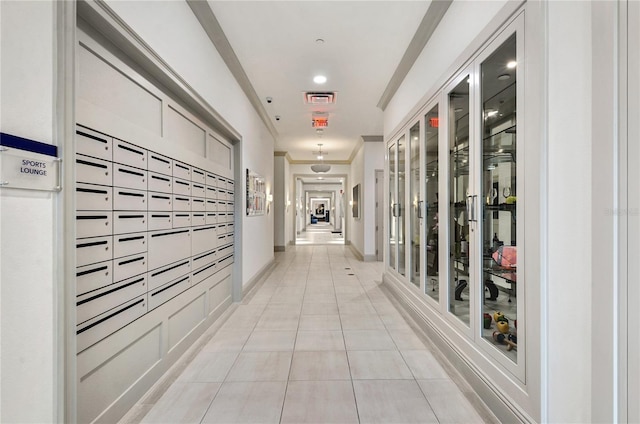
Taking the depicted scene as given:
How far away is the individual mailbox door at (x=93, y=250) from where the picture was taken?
5.98 ft

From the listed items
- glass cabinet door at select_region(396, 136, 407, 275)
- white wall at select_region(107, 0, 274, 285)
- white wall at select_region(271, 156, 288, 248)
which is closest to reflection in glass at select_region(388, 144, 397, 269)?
glass cabinet door at select_region(396, 136, 407, 275)

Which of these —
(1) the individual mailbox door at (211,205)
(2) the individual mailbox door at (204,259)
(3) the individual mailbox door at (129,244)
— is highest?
(1) the individual mailbox door at (211,205)

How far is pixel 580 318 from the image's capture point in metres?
1.71

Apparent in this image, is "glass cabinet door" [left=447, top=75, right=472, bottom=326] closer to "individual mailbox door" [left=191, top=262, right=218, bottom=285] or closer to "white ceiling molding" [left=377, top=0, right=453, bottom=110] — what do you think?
"white ceiling molding" [left=377, top=0, right=453, bottom=110]

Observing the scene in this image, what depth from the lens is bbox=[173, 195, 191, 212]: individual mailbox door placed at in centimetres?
304

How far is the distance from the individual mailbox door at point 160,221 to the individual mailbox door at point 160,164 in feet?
1.17

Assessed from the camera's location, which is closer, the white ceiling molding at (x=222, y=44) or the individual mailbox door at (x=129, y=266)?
the individual mailbox door at (x=129, y=266)

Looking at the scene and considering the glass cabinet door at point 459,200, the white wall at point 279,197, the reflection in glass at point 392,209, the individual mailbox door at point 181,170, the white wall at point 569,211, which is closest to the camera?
the white wall at point 569,211

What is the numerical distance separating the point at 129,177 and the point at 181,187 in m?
0.85

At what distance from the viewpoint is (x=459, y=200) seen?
306cm

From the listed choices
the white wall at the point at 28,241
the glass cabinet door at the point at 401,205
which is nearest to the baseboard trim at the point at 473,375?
the glass cabinet door at the point at 401,205

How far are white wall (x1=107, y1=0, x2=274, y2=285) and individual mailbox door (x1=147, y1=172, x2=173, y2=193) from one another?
93cm

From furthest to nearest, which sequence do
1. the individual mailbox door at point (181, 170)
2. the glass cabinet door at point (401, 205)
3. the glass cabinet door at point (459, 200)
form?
1. the glass cabinet door at point (401, 205)
2. the individual mailbox door at point (181, 170)
3. the glass cabinet door at point (459, 200)

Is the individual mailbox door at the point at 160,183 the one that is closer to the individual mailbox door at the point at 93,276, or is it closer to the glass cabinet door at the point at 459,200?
the individual mailbox door at the point at 93,276
